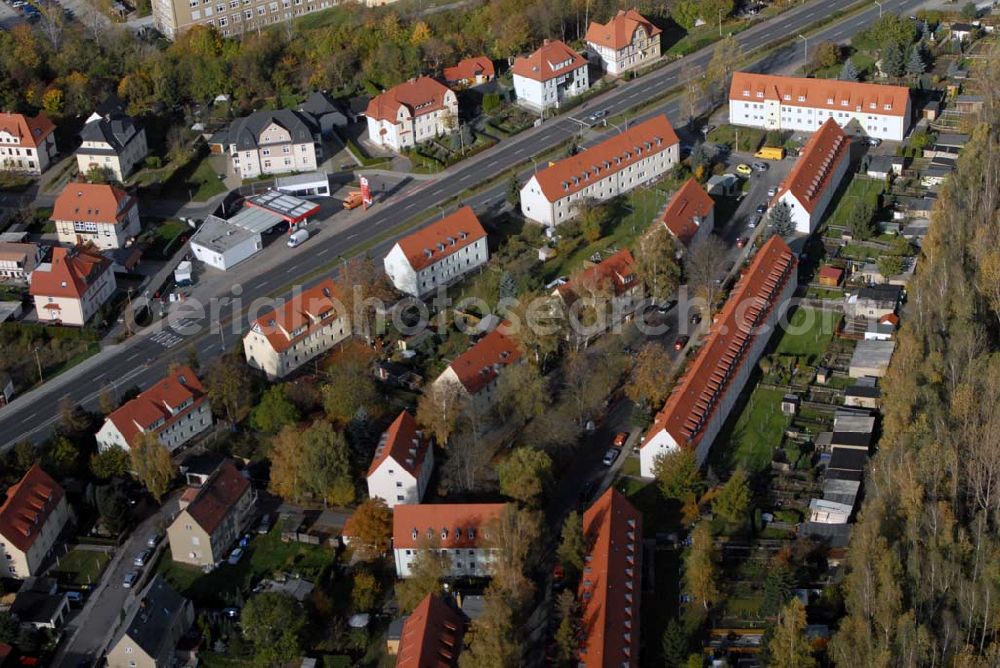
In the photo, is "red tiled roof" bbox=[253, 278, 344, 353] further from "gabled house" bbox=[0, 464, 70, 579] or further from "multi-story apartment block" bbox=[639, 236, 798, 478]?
"multi-story apartment block" bbox=[639, 236, 798, 478]

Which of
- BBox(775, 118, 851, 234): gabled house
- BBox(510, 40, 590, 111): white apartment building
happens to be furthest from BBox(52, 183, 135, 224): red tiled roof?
BBox(775, 118, 851, 234): gabled house

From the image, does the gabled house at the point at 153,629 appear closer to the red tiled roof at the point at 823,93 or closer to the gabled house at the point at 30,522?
the gabled house at the point at 30,522

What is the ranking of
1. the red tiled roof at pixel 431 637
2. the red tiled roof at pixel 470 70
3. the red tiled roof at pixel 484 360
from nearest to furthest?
1. the red tiled roof at pixel 431 637
2. the red tiled roof at pixel 484 360
3. the red tiled roof at pixel 470 70

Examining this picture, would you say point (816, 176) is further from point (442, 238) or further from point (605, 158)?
point (442, 238)

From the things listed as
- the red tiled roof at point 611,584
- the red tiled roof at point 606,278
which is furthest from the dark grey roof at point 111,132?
the red tiled roof at point 611,584

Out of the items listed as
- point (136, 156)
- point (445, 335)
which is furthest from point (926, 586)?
point (136, 156)

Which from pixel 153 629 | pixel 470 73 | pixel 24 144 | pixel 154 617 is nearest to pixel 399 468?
pixel 154 617

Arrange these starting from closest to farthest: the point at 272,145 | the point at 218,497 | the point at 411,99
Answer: the point at 218,497, the point at 272,145, the point at 411,99
